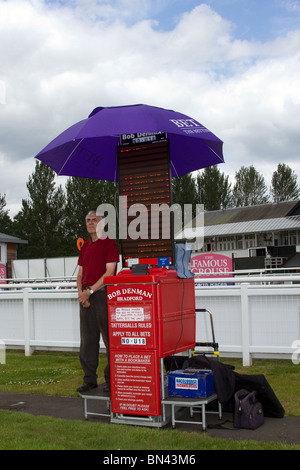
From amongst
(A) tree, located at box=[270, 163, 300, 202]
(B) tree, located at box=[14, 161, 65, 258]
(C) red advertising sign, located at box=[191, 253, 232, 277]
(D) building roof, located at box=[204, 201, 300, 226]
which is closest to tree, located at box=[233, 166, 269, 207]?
(A) tree, located at box=[270, 163, 300, 202]

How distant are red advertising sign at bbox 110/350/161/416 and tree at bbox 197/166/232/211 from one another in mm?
67663

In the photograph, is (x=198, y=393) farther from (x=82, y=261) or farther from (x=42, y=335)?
(x=42, y=335)

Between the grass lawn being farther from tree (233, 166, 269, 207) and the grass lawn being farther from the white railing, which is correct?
tree (233, 166, 269, 207)

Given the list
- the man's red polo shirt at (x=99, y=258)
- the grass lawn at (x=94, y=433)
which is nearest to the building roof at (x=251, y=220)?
Result: the grass lawn at (x=94, y=433)

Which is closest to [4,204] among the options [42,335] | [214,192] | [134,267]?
[214,192]

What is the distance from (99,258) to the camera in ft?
20.3

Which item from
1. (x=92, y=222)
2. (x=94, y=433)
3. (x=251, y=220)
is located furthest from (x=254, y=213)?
(x=94, y=433)

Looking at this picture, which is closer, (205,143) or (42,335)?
(205,143)

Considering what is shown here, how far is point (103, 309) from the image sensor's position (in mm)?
6121

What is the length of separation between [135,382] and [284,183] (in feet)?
254

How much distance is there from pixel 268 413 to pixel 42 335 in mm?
5888

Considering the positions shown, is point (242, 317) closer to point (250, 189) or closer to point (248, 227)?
point (248, 227)

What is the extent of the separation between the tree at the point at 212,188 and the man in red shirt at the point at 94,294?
6674 cm

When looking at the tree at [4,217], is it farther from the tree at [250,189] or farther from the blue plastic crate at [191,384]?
the blue plastic crate at [191,384]
